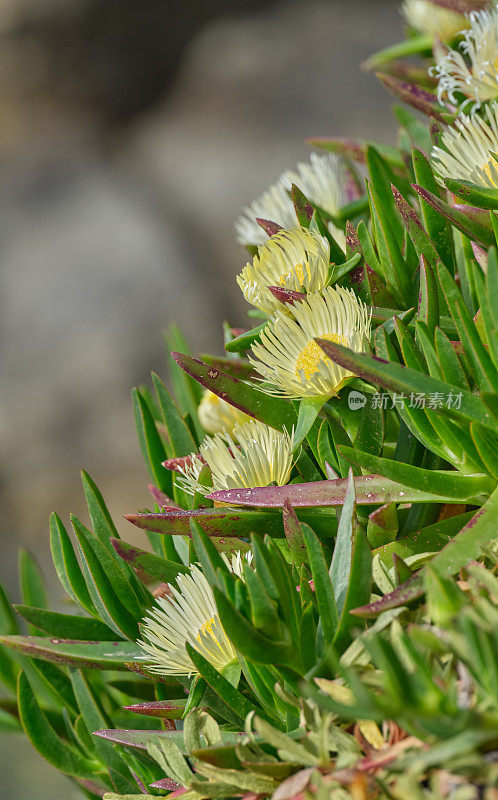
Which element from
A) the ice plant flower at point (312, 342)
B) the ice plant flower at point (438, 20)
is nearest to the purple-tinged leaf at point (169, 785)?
the ice plant flower at point (312, 342)

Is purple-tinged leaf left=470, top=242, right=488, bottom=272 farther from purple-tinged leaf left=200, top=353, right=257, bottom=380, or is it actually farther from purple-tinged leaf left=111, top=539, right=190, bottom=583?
purple-tinged leaf left=111, top=539, right=190, bottom=583

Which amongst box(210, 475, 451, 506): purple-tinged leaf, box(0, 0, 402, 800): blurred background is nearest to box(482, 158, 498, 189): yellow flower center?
box(210, 475, 451, 506): purple-tinged leaf

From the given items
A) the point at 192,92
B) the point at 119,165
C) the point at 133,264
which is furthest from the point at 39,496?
the point at 192,92

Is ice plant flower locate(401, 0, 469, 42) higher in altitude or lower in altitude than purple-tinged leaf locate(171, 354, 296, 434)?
higher

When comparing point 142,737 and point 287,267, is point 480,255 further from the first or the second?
point 142,737

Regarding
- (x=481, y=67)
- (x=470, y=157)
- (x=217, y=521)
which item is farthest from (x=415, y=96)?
(x=217, y=521)

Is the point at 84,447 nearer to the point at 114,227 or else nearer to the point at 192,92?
the point at 114,227
